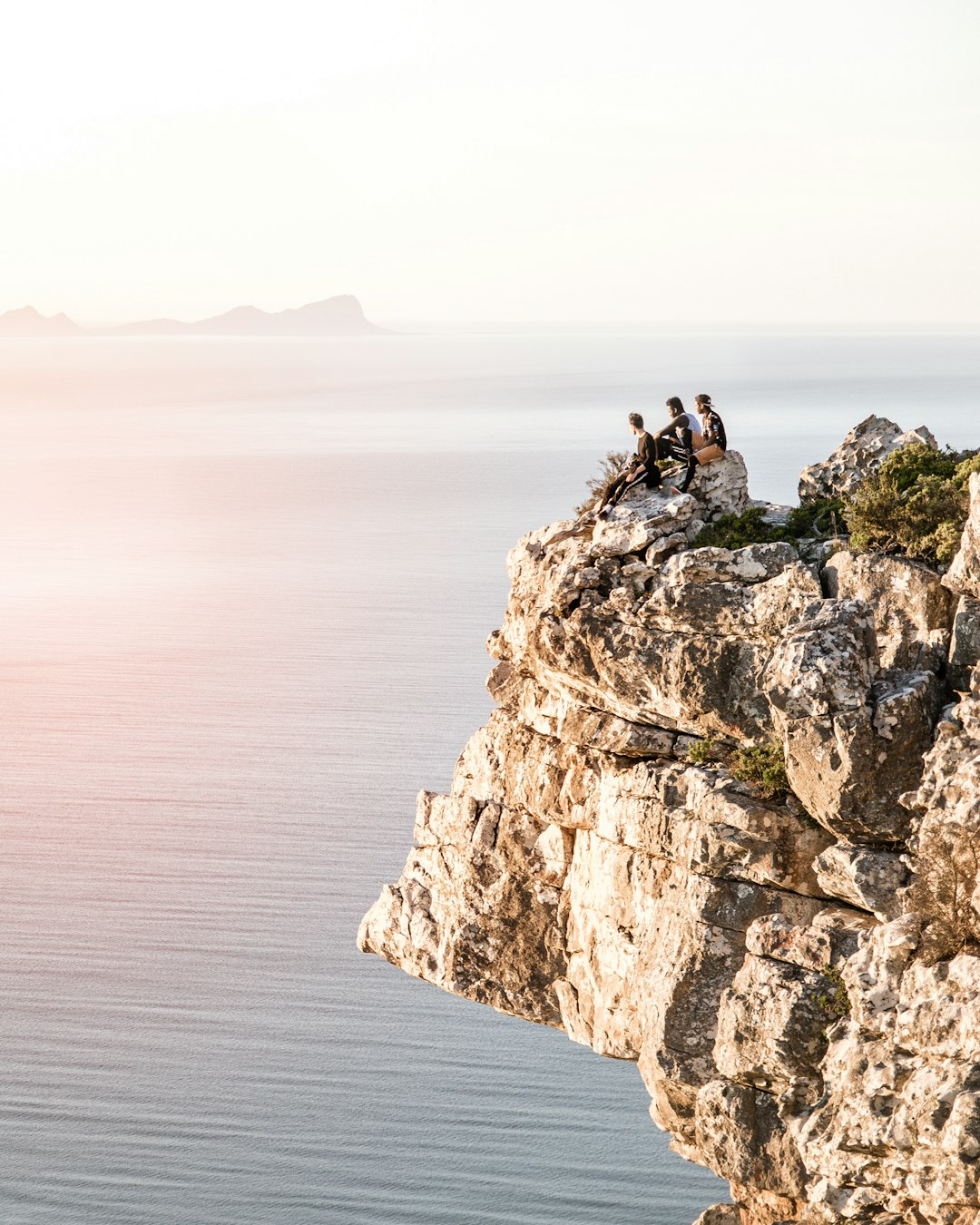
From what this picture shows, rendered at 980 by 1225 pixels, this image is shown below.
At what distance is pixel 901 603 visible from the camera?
805 inches

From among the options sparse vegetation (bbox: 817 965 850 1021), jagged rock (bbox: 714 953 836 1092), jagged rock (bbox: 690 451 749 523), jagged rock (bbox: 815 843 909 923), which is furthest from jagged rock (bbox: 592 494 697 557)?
sparse vegetation (bbox: 817 965 850 1021)

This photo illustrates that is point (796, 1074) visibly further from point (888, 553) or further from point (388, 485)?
point (388, 485)

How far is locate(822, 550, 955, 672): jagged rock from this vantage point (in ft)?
64.8

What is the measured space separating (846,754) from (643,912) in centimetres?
469

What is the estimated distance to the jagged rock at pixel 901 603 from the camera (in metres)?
19.8

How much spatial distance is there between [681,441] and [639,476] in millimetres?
904

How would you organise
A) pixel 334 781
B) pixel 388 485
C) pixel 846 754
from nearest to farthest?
pixel 846 754
pixel 334 781
pixel 388 485

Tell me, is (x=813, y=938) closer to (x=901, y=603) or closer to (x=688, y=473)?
(x=901, y=603)

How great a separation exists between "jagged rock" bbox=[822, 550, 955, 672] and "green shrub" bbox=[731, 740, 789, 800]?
196 cm

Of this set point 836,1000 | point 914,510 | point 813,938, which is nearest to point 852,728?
point 813,938

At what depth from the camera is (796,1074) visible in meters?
18.4

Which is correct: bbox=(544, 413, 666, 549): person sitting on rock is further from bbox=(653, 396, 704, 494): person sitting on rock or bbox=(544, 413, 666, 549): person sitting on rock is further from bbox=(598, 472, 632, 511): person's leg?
bbox=(653, 396, 704, 494): person sitting on rock

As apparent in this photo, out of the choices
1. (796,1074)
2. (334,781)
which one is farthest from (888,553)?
(334,781)

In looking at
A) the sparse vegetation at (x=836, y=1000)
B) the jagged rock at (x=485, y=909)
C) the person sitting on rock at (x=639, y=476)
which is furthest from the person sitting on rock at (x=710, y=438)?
the sparse vegetation at (x=836, y=1000)
